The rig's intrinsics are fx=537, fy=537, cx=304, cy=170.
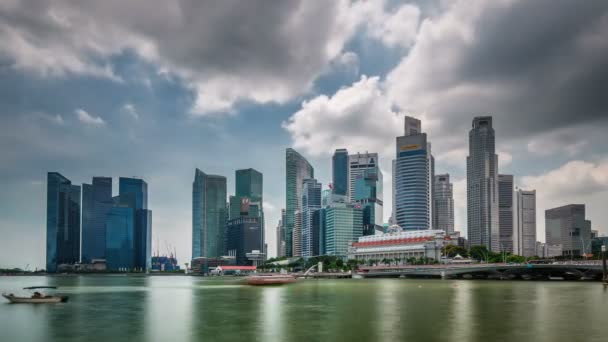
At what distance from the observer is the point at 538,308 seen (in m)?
84.5

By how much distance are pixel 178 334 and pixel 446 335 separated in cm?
2981

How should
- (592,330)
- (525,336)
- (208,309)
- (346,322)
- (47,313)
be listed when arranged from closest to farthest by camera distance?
(525,336) < (592,330) < (346,322) < (47,313) < (208,309)

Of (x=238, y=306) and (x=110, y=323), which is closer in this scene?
(x=110, y=323)

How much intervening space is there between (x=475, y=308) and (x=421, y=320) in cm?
2022

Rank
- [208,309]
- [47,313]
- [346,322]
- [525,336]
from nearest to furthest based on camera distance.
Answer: [525,336]
[346,322]
[47,313]
[208,309]

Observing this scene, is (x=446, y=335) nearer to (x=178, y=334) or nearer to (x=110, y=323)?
(x=178, y=334)

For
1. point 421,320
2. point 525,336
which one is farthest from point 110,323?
point 525,336

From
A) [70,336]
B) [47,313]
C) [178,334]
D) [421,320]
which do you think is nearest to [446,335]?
[421,320]

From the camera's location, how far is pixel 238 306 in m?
95.2

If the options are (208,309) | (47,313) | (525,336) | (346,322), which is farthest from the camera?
(208,309)

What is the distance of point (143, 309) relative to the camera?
301ft

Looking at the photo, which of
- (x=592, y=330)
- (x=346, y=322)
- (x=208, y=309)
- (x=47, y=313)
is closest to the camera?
(x=592, y=330)

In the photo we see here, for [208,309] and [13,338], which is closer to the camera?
[13,338]

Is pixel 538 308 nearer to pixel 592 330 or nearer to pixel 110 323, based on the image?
pixel 592 330
